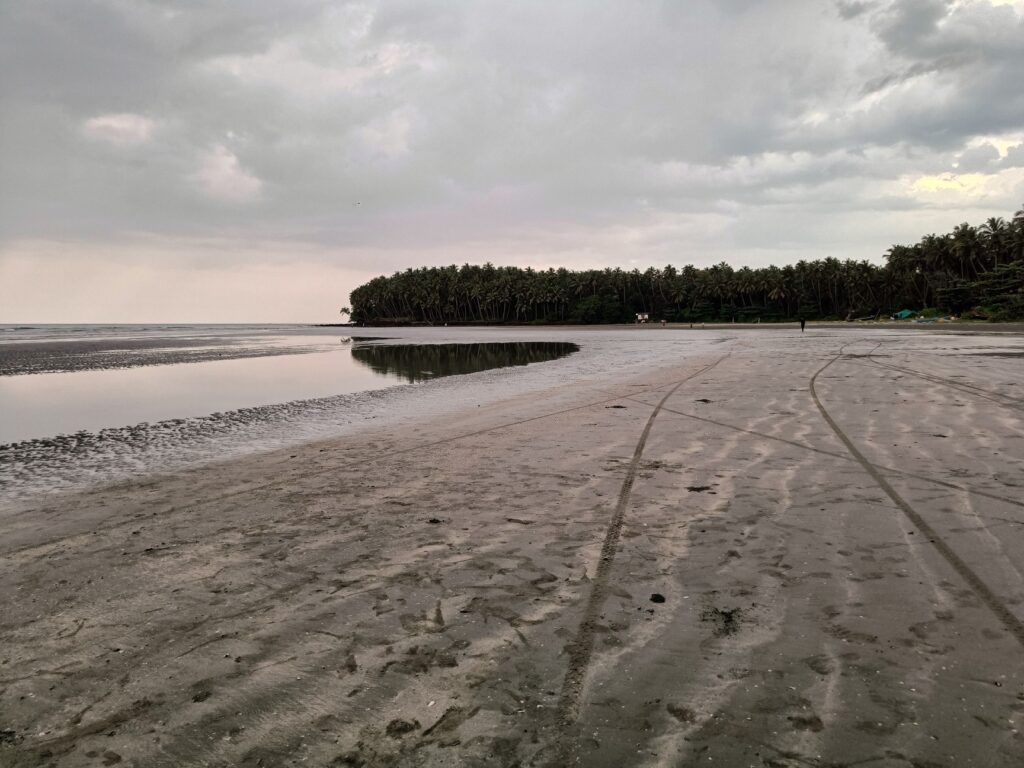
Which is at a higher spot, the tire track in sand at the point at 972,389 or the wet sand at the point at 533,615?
the tire track in sand at the point at 972,389

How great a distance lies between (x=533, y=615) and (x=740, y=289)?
429 feet

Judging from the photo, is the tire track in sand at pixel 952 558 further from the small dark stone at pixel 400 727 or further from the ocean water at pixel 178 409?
the ocean water at pixel 178 409

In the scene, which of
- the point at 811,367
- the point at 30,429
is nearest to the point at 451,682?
the point at 30,429

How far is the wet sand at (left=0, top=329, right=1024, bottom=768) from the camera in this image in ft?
8.87

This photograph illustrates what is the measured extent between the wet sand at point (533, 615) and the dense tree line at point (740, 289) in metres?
70.3

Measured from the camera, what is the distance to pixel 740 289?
123688mm

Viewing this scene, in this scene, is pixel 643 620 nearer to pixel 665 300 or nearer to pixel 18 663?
pixel 18 663

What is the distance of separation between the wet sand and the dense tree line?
70.3m

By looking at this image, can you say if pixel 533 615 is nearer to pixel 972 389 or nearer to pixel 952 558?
pixel 952 558

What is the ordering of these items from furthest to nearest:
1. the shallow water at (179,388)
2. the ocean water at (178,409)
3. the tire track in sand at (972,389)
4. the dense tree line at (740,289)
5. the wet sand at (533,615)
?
1. the dense tree line at (740,289)
2. the shallow water at (179,388)
3. the tire track in sand at (972,389)
4. the ocean water at (178,409)
5. the wet sand at (533,615)

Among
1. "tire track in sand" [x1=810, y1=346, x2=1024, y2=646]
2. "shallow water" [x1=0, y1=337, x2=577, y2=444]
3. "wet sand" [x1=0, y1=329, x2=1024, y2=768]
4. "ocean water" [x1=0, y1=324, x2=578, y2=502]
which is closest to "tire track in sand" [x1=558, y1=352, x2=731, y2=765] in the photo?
"wet sand" [x1=0, y1=329, x2=1024, y2=768]

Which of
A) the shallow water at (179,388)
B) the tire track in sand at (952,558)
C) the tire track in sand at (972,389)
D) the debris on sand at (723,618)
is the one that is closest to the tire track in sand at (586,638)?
the debris on sand at (723,618)

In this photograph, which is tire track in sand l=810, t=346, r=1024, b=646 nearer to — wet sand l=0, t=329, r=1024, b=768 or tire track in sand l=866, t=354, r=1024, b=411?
wet sand l=0, t=329, r=1024, b=768

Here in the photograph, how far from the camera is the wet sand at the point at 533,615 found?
271 cm
